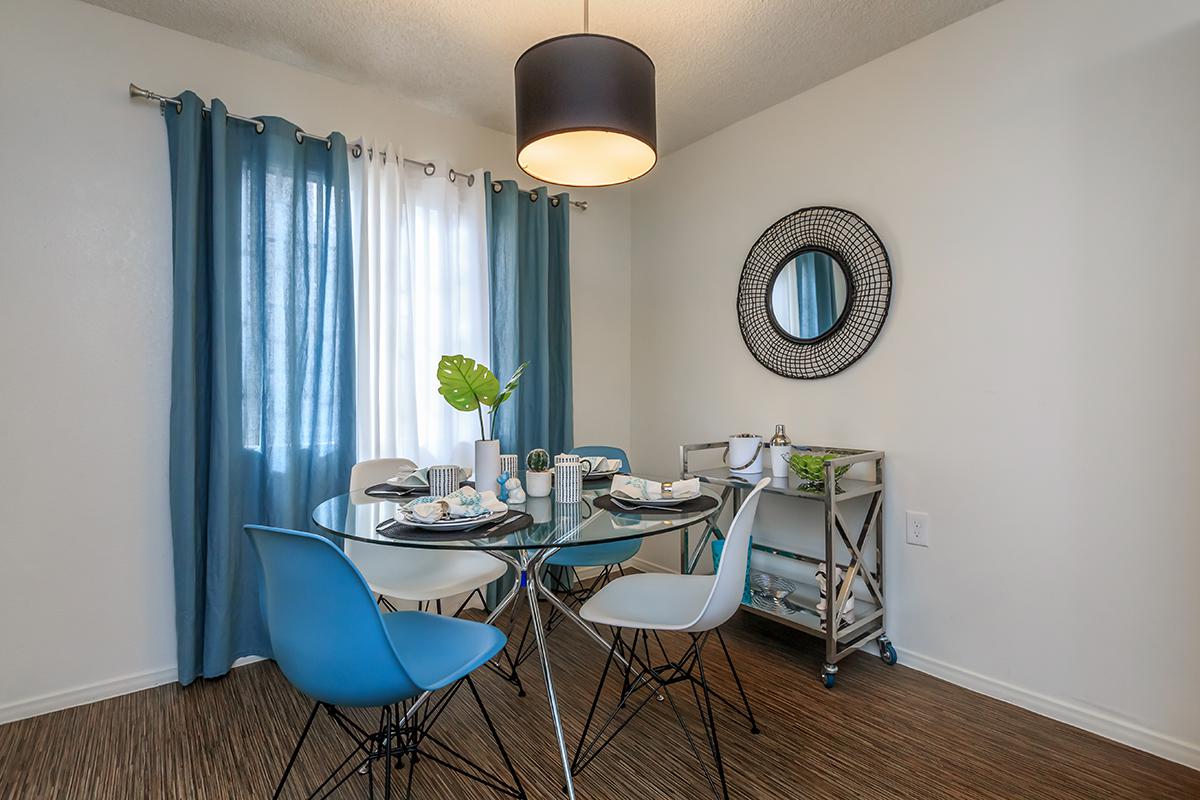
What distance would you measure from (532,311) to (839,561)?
1.95 m

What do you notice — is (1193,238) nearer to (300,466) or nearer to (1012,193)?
(1012,193)

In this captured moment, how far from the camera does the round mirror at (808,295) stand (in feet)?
8.91

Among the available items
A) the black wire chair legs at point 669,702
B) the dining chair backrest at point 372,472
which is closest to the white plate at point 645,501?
the black wire chair legs at point 669,702

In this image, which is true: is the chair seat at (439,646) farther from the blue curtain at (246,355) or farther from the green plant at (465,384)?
the blue curtain at (246,355)

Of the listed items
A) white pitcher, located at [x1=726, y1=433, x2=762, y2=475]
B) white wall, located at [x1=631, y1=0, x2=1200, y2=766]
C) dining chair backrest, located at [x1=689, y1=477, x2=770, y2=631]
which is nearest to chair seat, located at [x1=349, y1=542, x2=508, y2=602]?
dining chair backrest, located at [x1=689, y1=477, x2=770, y2=631]

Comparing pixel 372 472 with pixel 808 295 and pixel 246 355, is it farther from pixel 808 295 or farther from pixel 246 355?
pixel 808 295

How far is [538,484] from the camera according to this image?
6.70ft

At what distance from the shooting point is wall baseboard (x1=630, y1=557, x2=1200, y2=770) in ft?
6.09

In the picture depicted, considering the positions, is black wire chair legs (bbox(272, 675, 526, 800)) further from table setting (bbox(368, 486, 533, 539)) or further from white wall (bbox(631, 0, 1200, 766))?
white wall (bbox(631, 0, 1200, 766))

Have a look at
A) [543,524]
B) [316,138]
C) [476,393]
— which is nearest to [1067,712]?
[543,524]

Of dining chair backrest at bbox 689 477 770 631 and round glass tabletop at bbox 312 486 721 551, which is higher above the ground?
round glass tabletop at bbox 312 486 721 551

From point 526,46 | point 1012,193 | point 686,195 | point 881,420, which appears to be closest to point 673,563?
point 881,420

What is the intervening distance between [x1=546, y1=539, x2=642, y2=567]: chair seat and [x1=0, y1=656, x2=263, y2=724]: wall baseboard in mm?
1559

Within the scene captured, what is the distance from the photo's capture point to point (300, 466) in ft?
8.43
